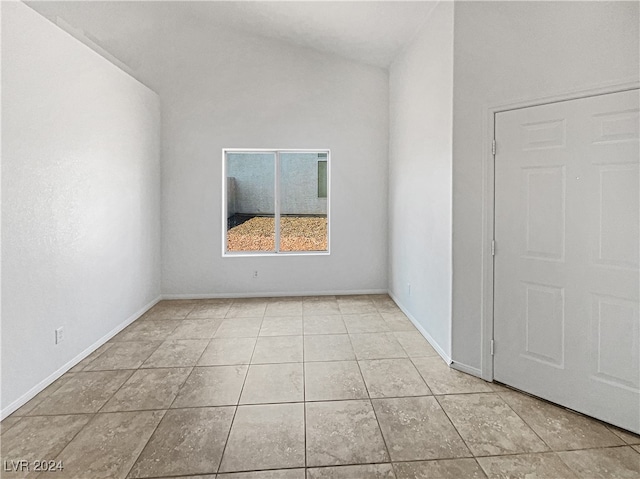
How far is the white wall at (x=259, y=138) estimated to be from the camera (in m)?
4.68

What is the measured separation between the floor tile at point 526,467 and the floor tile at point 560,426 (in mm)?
134

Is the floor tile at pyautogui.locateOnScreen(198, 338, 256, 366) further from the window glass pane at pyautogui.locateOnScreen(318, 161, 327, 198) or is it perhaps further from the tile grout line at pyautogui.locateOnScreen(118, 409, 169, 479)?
the window glass pane at pyautogui.locateOnScreen(318, 161, 327, 198)

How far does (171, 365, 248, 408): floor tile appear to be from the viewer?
230cm

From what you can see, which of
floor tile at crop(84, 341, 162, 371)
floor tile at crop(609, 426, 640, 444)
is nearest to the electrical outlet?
floor tile at crop(84, 341, 162, 371)

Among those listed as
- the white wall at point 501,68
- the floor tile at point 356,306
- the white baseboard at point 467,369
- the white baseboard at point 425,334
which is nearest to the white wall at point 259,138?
the floor tile at point 356,306

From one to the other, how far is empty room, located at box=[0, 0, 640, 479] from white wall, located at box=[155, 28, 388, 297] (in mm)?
227

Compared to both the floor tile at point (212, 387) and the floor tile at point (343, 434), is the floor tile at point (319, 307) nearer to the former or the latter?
the floor tile at point (212, 387)

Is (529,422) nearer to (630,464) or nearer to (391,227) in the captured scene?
(630,464)

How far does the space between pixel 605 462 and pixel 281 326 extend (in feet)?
9.12

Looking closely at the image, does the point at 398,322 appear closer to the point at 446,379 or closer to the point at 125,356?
the point at 446,379

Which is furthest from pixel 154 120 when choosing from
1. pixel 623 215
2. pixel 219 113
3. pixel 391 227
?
pixel 623 215

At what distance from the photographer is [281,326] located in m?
3.79

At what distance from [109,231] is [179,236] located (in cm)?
135

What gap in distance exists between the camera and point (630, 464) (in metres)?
1.72
